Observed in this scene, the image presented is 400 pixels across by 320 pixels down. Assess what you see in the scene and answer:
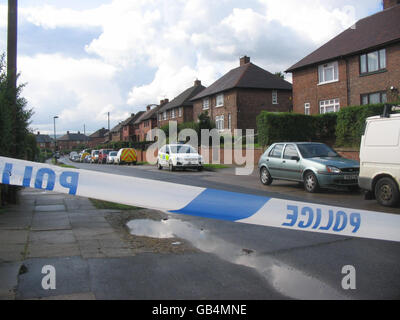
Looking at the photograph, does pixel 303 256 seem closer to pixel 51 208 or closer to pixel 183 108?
pixel 51 208

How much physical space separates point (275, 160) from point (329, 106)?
17357 millimetres

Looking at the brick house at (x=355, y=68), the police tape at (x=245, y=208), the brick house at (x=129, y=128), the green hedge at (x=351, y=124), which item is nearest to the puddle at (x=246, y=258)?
the police tape at (x=245, y=208)

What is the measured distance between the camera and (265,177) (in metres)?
14.2

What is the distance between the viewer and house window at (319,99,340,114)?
28188mm

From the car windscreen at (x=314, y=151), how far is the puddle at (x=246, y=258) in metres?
6.39

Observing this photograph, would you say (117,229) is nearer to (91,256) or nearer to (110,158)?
(91,256)

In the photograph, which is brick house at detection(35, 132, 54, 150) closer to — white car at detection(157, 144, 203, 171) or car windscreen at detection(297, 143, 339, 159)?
white car at detection(157, 144, 203, 171)

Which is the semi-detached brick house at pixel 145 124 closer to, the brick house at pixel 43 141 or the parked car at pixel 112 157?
the parked car at pixel 112 157
